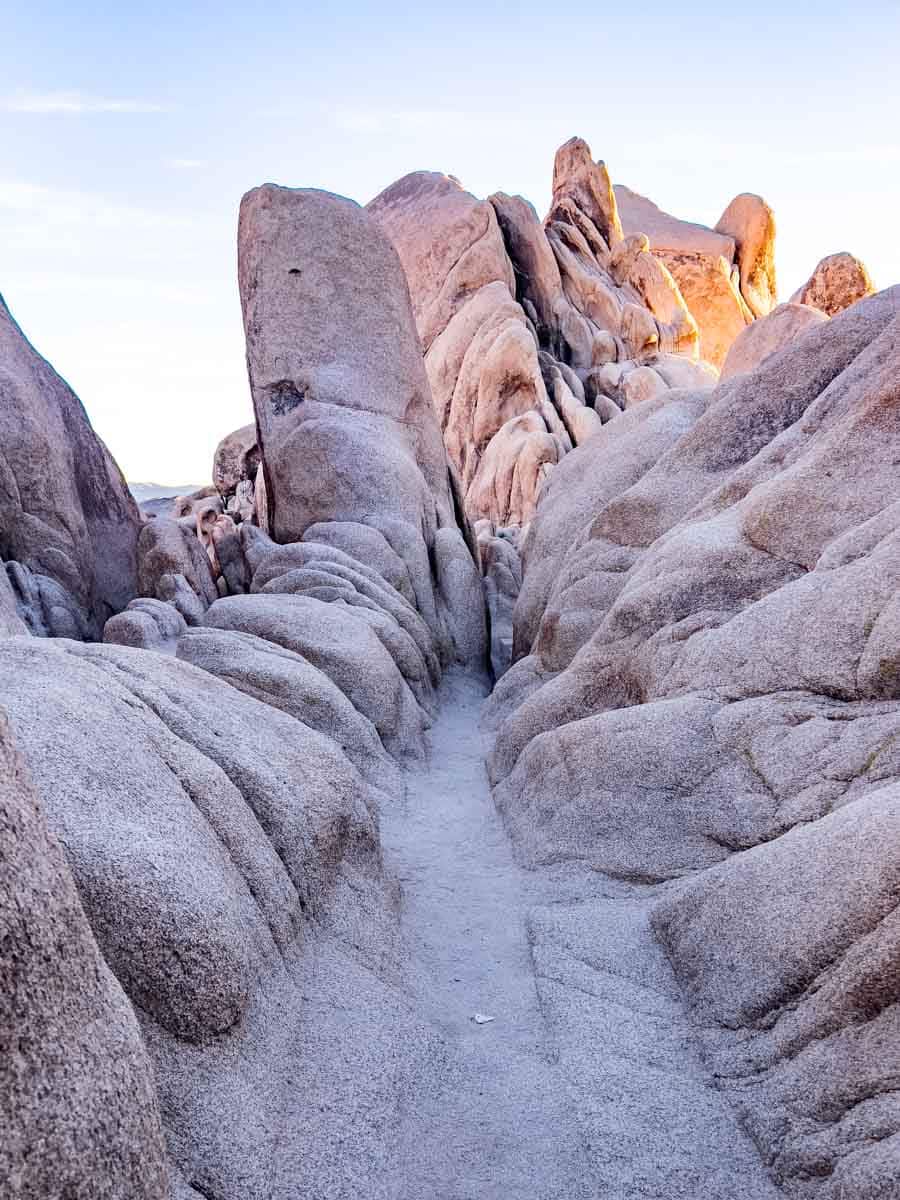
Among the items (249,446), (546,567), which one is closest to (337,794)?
(546,567)

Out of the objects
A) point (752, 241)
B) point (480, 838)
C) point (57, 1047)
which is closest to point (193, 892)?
point (57, 1047)

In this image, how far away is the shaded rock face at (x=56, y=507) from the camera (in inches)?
526

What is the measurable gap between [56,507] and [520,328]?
21598 mm

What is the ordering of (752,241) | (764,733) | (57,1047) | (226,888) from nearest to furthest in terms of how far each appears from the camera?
(57,1047)
(226,888)
(764,733)
(752,241)

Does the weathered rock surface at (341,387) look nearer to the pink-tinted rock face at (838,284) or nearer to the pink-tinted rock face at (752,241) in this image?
the pink-tinted rock face at (838,284)

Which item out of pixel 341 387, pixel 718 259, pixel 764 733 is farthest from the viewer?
pixel 718 259

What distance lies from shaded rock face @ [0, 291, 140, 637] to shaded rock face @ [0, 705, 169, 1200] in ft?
32.7

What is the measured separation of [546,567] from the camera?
51.0ft

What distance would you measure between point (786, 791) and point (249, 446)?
Answer: 83.1ft

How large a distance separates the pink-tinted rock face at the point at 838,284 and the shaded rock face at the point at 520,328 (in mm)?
7329

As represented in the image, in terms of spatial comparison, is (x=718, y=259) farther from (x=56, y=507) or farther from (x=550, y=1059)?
(x=550, y=1059)

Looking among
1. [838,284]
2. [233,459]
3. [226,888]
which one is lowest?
[226,888]

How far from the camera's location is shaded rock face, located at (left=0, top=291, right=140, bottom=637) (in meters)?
13.4

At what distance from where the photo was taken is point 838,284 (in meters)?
28.9
